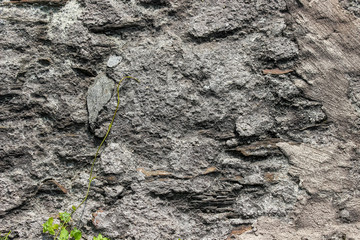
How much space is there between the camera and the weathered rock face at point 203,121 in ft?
5.09

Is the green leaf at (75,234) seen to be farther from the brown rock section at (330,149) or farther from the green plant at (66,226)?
the brown rock section at (330,149)

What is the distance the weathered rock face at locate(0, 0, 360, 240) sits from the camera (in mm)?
1551

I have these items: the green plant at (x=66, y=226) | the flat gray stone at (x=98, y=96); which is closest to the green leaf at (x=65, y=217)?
the green plant at (x=66, y=226)

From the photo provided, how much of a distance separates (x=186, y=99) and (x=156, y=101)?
137 mm

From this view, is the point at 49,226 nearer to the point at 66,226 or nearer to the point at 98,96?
the point at 66,226

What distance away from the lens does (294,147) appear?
5.13 ft

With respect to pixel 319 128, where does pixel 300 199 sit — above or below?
below

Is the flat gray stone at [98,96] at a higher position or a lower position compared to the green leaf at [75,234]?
higher

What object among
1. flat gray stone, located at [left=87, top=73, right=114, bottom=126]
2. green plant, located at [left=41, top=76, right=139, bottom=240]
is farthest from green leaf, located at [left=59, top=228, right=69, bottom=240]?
flat gray stone, located at [left=87, top=73, right=114, bottom=126]

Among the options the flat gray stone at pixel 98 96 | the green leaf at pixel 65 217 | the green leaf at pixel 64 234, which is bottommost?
the green leaf at pixel 64 234

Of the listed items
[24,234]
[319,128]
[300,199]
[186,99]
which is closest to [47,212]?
[24,234]

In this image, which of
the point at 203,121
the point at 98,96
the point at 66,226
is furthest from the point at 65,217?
the point at 203,121

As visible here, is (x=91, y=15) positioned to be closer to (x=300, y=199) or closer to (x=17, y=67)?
(x=17, y=67)

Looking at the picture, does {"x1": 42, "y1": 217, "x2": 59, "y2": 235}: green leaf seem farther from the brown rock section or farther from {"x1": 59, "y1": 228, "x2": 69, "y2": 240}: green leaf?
the brown rock section
